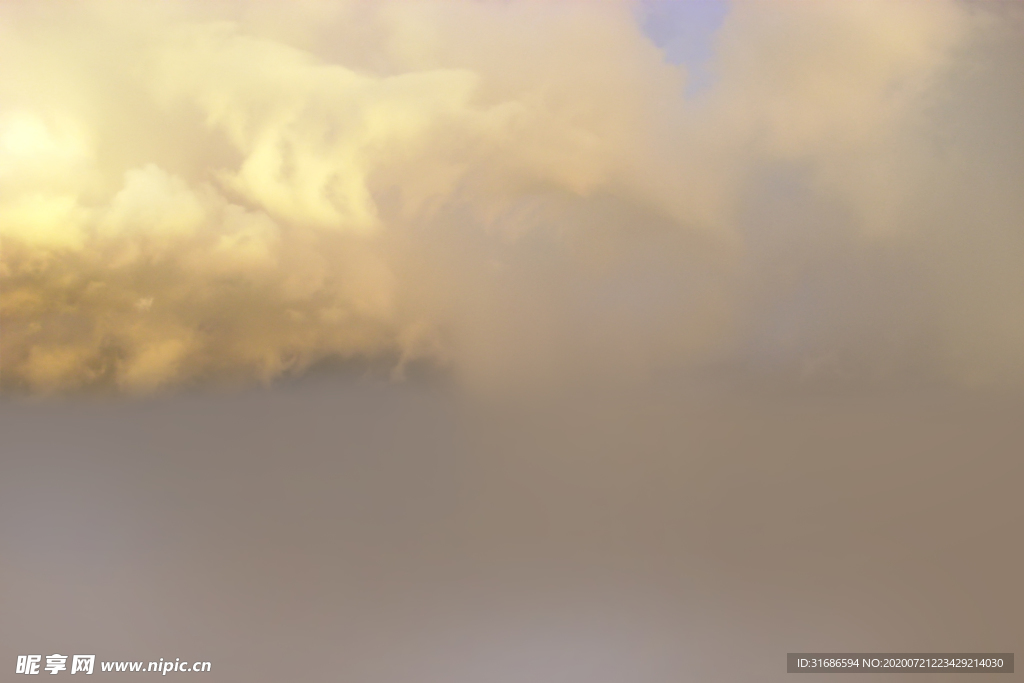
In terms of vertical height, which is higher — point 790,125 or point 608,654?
point 790,125

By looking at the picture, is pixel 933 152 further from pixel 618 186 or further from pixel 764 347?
pixel 618 186

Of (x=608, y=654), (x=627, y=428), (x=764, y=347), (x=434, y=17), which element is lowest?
(x=608, y=654)

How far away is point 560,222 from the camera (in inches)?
102

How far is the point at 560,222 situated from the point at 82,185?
1.51 meters

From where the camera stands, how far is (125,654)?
250 centimetres

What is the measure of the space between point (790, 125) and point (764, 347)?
71cm

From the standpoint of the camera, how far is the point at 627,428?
2545mm

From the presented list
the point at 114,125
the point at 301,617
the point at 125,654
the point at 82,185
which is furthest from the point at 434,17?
the point at 125,654

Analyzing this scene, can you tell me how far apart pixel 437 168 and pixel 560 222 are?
16.8 inches

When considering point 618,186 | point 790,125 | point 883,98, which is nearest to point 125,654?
point 618,186

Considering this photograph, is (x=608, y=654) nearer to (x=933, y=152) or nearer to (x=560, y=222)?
(x=560, y=222)

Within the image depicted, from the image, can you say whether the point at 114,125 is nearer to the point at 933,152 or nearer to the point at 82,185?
the point at 82,185

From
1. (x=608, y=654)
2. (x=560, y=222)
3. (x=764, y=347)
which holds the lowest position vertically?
(x=608, y=654)

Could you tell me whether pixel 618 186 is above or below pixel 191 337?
above
